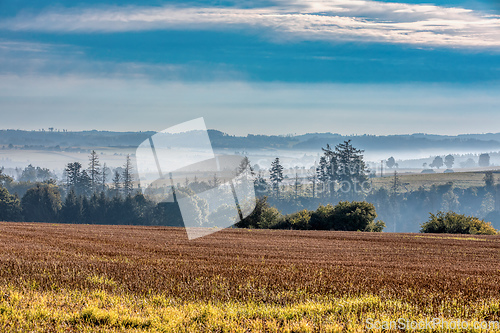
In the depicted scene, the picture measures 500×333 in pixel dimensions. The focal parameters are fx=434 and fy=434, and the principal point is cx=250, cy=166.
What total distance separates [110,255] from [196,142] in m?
9.23

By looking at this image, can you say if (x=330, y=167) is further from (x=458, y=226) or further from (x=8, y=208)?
(x=458, y=226)

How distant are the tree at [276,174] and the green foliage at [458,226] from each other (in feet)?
443

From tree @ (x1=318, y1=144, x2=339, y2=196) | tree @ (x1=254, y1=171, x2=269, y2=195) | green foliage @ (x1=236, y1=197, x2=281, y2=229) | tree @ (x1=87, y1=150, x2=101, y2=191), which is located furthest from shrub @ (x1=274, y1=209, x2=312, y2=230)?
tree @ (x1=318, y1=144, x2=339, y2=196)

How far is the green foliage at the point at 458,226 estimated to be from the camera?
52.1 meters

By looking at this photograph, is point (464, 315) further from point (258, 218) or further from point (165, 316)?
point (258, 218)

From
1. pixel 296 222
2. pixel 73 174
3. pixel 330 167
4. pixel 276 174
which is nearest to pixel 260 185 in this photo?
pixel 276 174

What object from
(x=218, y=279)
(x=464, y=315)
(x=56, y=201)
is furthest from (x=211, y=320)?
(x=56, y=201)

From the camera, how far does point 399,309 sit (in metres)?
9.02

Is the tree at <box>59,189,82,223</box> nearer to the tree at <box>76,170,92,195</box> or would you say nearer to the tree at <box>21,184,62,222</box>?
the tree at <box>21,184,62,222</box>

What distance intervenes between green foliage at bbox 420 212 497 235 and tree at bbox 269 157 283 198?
13493cm

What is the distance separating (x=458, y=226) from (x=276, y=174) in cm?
14085

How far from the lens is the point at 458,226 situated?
52594 mm

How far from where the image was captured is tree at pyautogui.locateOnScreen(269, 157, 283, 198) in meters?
190

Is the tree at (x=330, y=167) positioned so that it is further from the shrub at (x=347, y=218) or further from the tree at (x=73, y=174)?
the shrub at (x=347, y=218)
